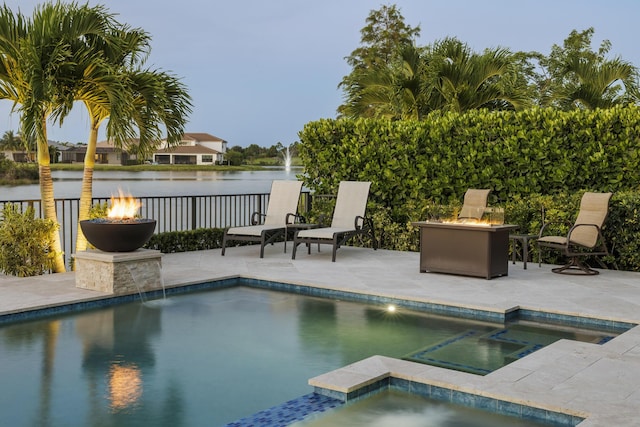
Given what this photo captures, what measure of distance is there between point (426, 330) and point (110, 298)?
130 inches

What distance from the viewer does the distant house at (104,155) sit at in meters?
9.92

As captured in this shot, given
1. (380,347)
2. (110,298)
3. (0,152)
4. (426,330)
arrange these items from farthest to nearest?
(0,152) → (110,298) → (426,330) → (380,347)

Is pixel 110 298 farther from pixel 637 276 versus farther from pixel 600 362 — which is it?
pixel 637 276

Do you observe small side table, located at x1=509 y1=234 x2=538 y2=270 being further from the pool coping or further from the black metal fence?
→ the pool coping

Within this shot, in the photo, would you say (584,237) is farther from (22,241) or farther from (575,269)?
(22,241)

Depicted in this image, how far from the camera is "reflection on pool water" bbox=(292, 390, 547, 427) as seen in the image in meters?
4.00

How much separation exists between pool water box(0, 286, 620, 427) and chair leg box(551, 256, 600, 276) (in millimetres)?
2965

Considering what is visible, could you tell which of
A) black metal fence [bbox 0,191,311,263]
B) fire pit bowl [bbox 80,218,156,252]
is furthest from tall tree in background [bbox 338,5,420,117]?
fire pit bowl [bbox 80,218,156,252]

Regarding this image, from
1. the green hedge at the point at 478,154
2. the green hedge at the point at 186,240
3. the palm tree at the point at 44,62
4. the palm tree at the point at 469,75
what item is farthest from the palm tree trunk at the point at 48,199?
the palm tree at the point at 469,75

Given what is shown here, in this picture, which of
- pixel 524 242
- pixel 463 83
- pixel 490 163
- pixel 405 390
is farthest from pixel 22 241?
pixel 463 83

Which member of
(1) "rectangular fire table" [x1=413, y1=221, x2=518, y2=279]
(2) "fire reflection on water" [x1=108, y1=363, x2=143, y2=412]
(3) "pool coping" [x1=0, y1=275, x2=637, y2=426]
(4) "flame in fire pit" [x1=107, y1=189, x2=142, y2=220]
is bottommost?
(2) "fire reflection on water" [x1=108, y1=363, x2=143, y2=412]

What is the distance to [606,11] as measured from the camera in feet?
81.2

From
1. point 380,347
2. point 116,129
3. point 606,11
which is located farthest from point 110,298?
point 606,11

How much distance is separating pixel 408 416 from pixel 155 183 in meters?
7.14
